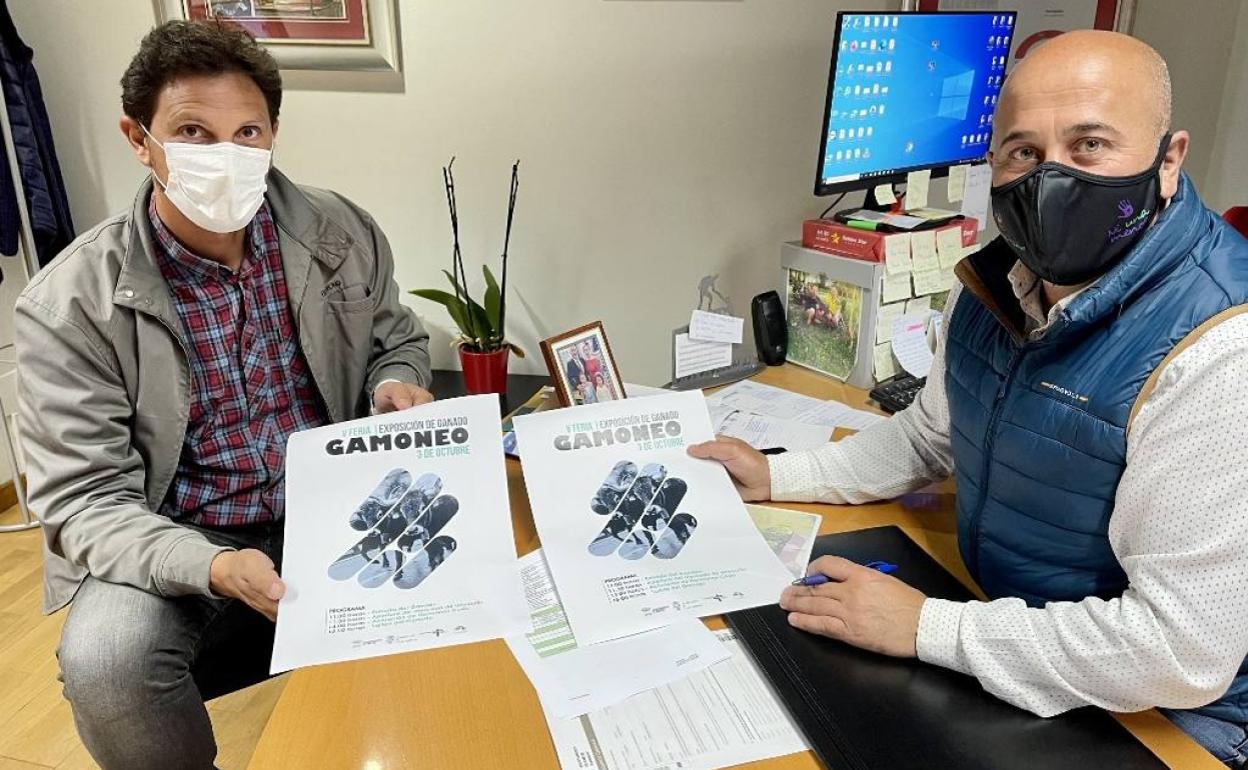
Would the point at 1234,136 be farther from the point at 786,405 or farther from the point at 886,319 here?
the point at 786,405

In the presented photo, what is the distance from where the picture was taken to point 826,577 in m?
0.98

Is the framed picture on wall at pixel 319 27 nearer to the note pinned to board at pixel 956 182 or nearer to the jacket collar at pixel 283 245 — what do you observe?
the jacket collar at pixel 283 245

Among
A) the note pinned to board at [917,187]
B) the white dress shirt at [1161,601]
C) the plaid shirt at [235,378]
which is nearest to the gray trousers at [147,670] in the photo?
the plaid shirt at [235,378]

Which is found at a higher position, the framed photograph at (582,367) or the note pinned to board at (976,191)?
the note pinned to board at (976,191)

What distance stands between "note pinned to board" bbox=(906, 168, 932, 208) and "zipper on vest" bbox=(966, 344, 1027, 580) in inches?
35.8

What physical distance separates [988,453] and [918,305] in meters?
0.78

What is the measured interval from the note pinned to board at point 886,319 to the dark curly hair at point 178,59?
1.25 metres

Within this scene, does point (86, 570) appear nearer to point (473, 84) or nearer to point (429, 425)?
point (429, 425)

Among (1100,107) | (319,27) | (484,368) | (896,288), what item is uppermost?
(319,27)

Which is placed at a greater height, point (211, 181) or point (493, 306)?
point (211, 181)

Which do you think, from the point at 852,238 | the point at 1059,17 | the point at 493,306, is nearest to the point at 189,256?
the point at 493,306

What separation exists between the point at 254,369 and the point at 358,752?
91 centimetres

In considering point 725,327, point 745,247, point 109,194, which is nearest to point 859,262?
point 725,327

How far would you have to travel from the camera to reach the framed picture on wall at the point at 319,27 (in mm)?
2051
